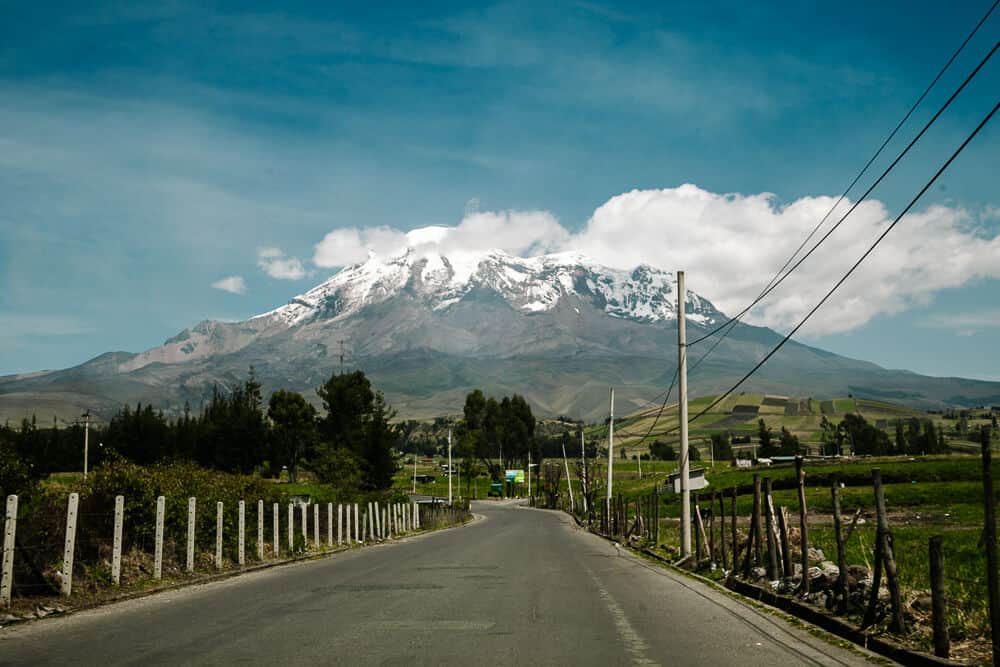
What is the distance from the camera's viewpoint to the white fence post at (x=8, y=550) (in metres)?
14.9

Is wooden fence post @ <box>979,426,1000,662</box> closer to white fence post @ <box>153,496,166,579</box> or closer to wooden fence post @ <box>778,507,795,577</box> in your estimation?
wooden fence post @ <box>778,507,795,577</box>

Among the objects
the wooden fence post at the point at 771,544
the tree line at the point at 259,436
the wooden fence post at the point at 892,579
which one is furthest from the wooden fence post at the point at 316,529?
the tree line at the point at 259,436

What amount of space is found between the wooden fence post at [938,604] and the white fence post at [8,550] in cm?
1334

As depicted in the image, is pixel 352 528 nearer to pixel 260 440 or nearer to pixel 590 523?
pixel 590 523

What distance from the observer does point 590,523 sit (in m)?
59.9

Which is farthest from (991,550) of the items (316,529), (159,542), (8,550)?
(316,529)

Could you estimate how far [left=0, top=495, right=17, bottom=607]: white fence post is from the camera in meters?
14.9

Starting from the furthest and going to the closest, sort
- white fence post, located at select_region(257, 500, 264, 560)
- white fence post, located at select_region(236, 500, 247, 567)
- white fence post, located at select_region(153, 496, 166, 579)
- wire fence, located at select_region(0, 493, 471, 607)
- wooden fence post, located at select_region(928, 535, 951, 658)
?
white fence post, located at select_region(257, 500, 264, 560) < white fence post, located at select_region(236, 500, 247, 567) < white fence post, located at select_region(153, 496, 166, 579) < wire fence, located at select_region(0, 493, 471, 607) < wooden fence post, located at select_region(928, 535, 951, 658)

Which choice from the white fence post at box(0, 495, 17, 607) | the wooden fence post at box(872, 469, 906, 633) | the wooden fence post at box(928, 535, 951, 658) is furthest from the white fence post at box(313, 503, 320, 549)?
the wooden fence post at box(928, 535, 951, 658)

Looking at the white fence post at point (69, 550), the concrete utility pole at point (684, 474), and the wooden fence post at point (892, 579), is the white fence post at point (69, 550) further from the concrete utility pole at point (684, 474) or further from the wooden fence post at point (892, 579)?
the concrete utility pole at point (684, 474)

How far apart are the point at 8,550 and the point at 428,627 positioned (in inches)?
298

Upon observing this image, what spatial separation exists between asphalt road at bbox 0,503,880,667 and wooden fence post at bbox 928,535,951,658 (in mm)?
922

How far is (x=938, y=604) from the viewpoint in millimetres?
9891

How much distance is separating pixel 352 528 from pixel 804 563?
1199 inches
